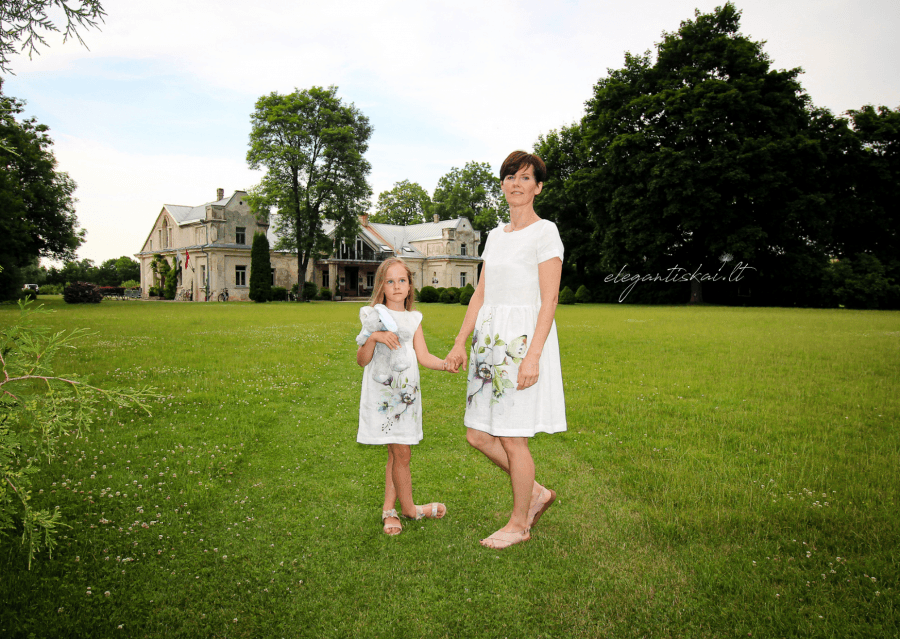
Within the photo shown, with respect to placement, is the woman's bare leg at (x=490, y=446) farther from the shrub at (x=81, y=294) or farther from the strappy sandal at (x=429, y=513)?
the shrub at (x=81, y=294)

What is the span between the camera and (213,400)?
8109mm

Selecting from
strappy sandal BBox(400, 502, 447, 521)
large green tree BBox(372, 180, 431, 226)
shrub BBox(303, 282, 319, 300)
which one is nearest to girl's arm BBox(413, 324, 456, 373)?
strappy sandal BBox(400, 502, 447, 521)

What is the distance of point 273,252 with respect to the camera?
163ft

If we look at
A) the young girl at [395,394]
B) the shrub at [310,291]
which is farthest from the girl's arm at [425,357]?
the shrub at [310,291]

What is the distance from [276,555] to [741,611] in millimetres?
2920

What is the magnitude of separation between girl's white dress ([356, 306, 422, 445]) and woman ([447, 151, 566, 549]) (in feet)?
1.20

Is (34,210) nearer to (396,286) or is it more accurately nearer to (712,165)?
(396,286)

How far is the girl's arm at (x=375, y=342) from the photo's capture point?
372 centimetres

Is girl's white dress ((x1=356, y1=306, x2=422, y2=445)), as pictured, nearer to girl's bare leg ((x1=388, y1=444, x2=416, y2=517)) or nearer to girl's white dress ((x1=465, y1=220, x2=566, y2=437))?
girl's bare leg ((x1=388, y1=444, x2=416, y2=517))

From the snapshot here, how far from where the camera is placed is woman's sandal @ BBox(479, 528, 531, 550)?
372cm

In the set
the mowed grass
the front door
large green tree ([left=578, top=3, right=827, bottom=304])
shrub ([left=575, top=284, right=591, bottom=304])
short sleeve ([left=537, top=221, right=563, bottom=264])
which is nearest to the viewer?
the mowed grass

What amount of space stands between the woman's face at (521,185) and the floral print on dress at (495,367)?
3.09 ft

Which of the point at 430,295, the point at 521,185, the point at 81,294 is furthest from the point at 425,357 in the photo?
the point at 430,295

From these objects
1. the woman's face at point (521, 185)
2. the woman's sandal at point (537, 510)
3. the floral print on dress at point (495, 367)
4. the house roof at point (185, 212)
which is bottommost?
the woman's sandal at point (537, 510)
